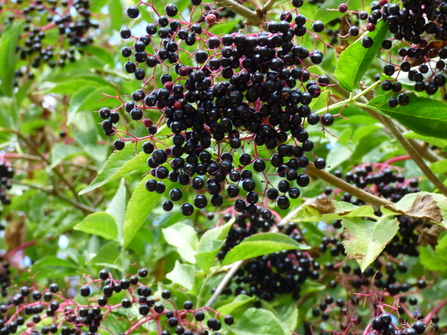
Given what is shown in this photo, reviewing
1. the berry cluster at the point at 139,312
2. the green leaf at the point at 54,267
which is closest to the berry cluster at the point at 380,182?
the berry cluster at the point at 139,312

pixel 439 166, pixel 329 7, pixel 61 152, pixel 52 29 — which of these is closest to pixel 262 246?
pixel 439 166

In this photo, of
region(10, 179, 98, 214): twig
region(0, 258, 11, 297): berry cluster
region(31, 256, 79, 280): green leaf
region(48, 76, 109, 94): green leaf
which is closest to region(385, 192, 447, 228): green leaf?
region(31, 256, 79, 280): green leaf

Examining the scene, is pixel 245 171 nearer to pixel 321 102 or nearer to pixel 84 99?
pixel 321 102

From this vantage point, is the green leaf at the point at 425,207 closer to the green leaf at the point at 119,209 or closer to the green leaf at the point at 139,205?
the green leaf at the point at 139,205

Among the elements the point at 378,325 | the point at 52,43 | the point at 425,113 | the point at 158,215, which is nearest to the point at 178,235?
the point at 158,215

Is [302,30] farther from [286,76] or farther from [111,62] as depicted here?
[111,62]
